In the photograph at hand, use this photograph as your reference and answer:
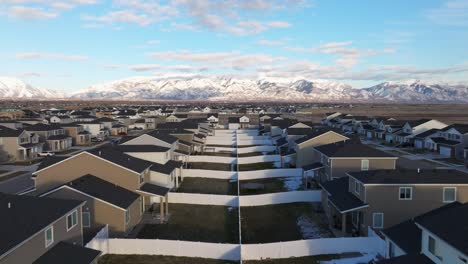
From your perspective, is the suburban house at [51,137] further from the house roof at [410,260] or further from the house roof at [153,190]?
the house roof at [410,260]

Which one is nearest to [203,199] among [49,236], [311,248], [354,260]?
[311,248]

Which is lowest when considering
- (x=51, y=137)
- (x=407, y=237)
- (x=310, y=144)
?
(x=407, y=237)

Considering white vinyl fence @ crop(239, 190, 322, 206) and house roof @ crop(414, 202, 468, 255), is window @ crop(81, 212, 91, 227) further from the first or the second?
house roof @ crop(414, 202, 468, 255)

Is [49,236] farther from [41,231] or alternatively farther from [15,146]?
[15,146]

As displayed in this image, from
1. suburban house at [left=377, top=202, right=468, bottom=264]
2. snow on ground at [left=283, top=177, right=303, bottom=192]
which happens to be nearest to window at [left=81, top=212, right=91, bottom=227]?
suburban house at [left=377, top=202, right=468, bottom=264]

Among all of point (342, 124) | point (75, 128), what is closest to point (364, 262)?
point (75, 128)

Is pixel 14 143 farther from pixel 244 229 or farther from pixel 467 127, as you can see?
pixel 467 127
